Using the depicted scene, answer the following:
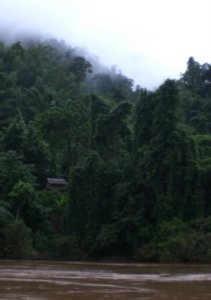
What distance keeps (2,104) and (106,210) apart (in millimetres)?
24187

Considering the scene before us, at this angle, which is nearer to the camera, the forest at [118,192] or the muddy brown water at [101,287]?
the muddy brown water at [101,287]

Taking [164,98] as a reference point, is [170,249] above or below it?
below

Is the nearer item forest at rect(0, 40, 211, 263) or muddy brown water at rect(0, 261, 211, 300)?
muddy brown water at rect(0, 261, 211, 300)

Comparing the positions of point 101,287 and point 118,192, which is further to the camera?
point 118,192

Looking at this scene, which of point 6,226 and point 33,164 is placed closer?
point 6,226

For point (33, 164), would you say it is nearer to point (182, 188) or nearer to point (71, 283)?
point (182, 188)

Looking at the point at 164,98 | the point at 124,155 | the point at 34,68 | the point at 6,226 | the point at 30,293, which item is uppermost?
the point at 34,68

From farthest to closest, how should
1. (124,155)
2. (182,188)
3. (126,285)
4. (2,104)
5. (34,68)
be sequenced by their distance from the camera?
(34,68) → (2,104) → (124,155) → (182,188) → (126,285)

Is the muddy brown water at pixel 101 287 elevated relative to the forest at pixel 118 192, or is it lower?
lower

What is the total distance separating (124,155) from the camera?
41.9 meters

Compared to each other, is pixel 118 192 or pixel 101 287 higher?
pixel 118 192

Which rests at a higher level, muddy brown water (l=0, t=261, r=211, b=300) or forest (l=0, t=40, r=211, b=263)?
forest (l=0, t=40, r=211, b=263)

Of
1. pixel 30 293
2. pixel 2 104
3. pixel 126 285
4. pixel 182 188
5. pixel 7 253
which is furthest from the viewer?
pixel 2 104

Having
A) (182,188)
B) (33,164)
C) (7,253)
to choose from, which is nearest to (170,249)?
(182,188)
